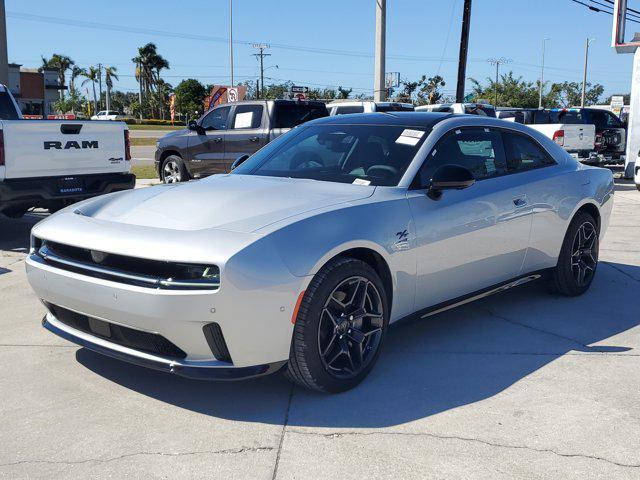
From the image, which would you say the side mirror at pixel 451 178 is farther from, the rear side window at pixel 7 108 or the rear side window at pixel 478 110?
the rear side window at pixel 478 110

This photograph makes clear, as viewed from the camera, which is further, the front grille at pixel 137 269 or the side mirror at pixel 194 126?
the side mirror at pixel 194 126

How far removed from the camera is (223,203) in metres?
4.00

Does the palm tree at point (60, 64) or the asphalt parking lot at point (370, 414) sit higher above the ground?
the palm tree at point (60, 64)

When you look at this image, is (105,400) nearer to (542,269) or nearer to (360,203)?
(360,203)

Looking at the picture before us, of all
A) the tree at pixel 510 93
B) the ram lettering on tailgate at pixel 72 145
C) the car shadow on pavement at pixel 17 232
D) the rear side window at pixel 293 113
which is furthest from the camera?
the tree at pixel 510 93

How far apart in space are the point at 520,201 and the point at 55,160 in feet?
18.4

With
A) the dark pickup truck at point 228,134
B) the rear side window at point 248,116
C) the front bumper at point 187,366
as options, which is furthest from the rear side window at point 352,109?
the front bumper at point 187,366

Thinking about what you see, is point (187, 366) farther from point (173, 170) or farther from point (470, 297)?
point (173, 170)

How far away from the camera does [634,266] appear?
7.37 meters

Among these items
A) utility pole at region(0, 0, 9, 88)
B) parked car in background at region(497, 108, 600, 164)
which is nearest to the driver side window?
utility pole at region(0, 0, 9, 88)

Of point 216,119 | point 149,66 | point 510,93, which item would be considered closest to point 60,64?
point 149,66

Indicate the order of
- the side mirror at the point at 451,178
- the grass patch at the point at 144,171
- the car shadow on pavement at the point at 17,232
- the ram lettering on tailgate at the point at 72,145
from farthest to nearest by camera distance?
the grass patch at the point at 144,171 < the car shadow on pavement at the point at 17,232 < the ram lettering on tailgate at the point at 72,145 < the side mirror at the point at 451,178

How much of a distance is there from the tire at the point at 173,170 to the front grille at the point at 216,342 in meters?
11.2

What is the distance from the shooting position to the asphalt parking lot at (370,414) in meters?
3.12
